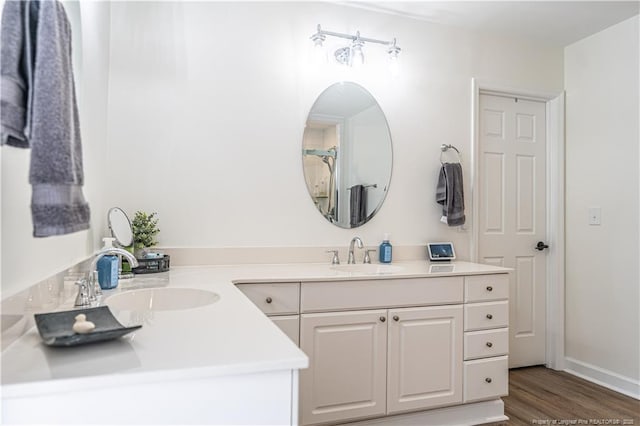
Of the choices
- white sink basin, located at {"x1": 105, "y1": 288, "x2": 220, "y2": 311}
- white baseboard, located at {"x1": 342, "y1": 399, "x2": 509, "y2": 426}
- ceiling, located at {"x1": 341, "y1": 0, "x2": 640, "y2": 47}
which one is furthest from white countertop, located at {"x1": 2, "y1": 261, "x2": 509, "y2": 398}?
ceiling, located at {"x1": 341, "y1": 0, "x2": 640, "y2": 47}

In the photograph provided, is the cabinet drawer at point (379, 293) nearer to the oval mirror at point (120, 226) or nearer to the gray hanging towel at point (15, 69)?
Answer: the oval mirror at point (120, 226)

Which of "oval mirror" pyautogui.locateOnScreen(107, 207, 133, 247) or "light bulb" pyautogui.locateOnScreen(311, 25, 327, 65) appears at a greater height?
"light bulb" pyautogui.locateOnScreen(311, 25, 327, 65)

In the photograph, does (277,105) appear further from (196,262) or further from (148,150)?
Result: (196,262)

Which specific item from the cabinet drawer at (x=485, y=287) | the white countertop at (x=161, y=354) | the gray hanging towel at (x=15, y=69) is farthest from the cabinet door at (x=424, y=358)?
the gray hanging towel at (x=15, y=69)

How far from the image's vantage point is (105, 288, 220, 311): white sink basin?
1529 mm

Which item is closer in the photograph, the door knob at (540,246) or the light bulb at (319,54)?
the light bulb at (319,54)

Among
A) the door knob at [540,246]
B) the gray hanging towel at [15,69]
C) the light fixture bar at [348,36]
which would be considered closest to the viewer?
the gray hanging towel at [15,69]

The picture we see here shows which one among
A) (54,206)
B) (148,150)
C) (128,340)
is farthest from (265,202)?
(54,206)

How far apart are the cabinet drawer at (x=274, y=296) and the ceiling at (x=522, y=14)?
1.81 meters

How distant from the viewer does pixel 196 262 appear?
7.58 ft

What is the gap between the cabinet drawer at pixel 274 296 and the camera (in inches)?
75.5

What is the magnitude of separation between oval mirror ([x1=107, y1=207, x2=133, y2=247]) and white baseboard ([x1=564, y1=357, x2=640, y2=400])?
309 centimetres

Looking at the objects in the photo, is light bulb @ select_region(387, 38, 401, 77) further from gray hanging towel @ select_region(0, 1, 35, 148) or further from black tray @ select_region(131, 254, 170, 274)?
gray hanging towel @ select_region(0, 1, 35, 148)

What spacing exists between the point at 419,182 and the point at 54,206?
2.36 metres
